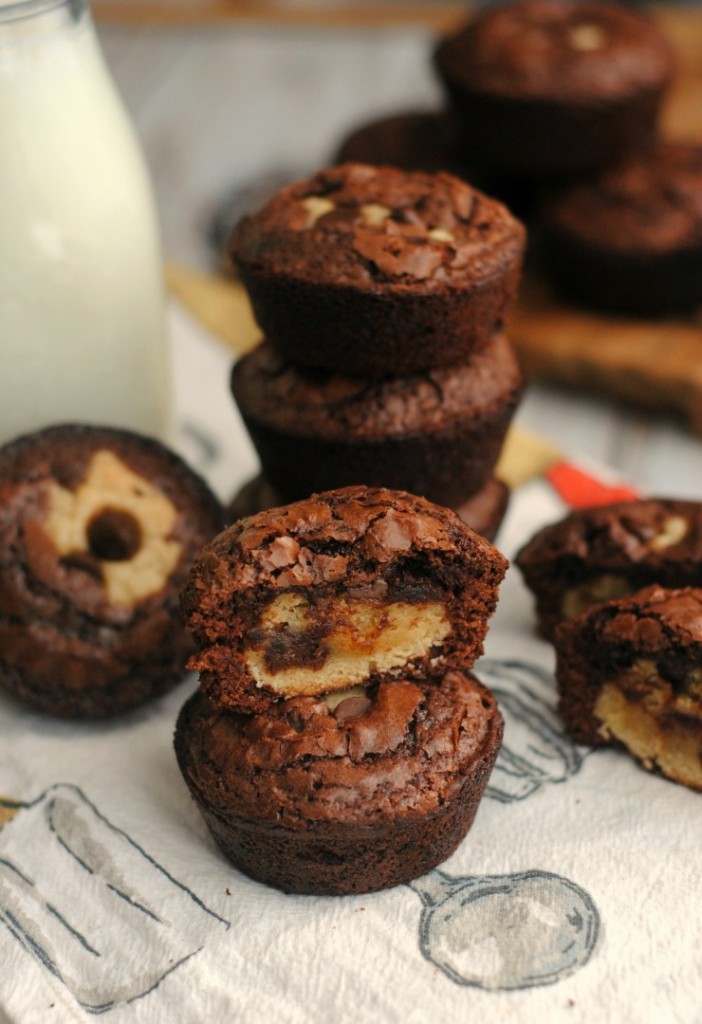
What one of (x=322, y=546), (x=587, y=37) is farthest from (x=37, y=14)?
(x=587, y=37)

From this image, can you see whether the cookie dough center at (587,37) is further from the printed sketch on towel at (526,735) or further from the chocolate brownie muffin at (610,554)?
the printed sketch on towel at (526,735)

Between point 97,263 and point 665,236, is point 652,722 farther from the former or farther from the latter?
point 665,236

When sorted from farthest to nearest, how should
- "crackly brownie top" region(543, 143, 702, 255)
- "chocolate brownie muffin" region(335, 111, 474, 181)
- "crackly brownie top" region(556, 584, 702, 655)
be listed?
"chocolate brownie muffin" region(335, 111, 474, 181), "crackly brownie top" region(543, 143, 702, 255), "crackly brownie top" region(556, 584, 702, 655)

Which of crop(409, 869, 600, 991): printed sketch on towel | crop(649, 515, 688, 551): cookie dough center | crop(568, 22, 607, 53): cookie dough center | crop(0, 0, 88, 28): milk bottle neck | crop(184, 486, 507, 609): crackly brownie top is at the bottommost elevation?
crop(409, 869, 600, 991): printed sketch on towel

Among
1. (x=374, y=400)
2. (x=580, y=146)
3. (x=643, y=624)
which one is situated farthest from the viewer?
(x=580, y=146)

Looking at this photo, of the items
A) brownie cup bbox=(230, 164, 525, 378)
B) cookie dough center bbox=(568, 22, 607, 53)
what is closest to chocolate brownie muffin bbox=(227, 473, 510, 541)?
brownie cup bbox=(230, 164, 525, 378)

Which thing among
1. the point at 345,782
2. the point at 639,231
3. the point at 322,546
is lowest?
the point at 639,231

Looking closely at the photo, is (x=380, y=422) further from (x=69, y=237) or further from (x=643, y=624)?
(x=69, y=237)

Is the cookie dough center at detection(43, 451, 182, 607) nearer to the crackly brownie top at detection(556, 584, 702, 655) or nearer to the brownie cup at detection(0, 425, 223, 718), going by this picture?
the brownie cup at detection(0, 425, 223, 718)
